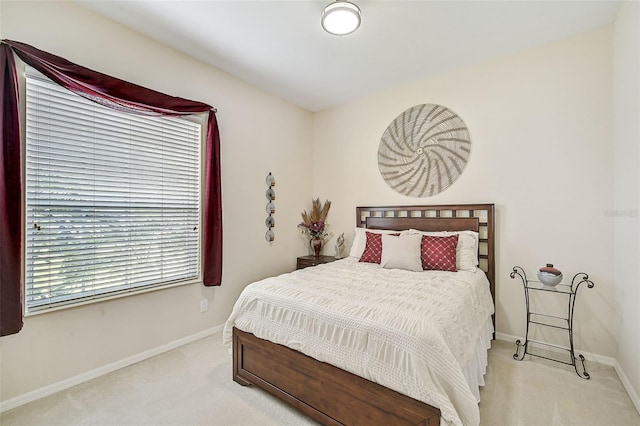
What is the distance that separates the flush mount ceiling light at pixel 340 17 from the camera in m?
2.05

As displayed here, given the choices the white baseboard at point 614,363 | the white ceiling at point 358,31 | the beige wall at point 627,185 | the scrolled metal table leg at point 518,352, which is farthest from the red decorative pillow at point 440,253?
the white ceiling at point 358,31

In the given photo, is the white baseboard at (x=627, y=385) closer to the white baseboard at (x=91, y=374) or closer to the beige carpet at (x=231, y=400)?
the beige carpet at (x=231, y=400)

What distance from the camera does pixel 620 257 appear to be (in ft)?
7.27

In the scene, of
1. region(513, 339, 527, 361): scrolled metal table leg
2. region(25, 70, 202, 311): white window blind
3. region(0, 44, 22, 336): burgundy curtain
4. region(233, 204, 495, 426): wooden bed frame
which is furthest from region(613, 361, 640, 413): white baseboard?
region(0, 44, 22, 336): burgundy curtain

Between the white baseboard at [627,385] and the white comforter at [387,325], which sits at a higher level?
the white comforter at [387,325]

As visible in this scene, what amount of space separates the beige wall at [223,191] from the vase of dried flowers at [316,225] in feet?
0.50

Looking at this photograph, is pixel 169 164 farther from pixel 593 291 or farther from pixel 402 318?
pixel 593 291

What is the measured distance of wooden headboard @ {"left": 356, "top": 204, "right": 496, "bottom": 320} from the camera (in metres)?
2.85

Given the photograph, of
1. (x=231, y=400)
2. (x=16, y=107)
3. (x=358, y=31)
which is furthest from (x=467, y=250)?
(x=16, y=107)

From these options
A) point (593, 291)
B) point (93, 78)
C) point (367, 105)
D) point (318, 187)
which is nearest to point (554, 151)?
point (593, 291)

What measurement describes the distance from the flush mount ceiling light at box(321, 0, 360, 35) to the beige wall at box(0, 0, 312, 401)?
4.83ft

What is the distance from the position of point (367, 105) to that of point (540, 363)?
10.8 ft

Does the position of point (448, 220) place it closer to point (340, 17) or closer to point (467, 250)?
point (467, 250)

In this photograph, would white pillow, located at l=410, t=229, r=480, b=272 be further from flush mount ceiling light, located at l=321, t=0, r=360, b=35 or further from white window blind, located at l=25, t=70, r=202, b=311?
white window blind, located at l=25, t=70, r=202, b=311
